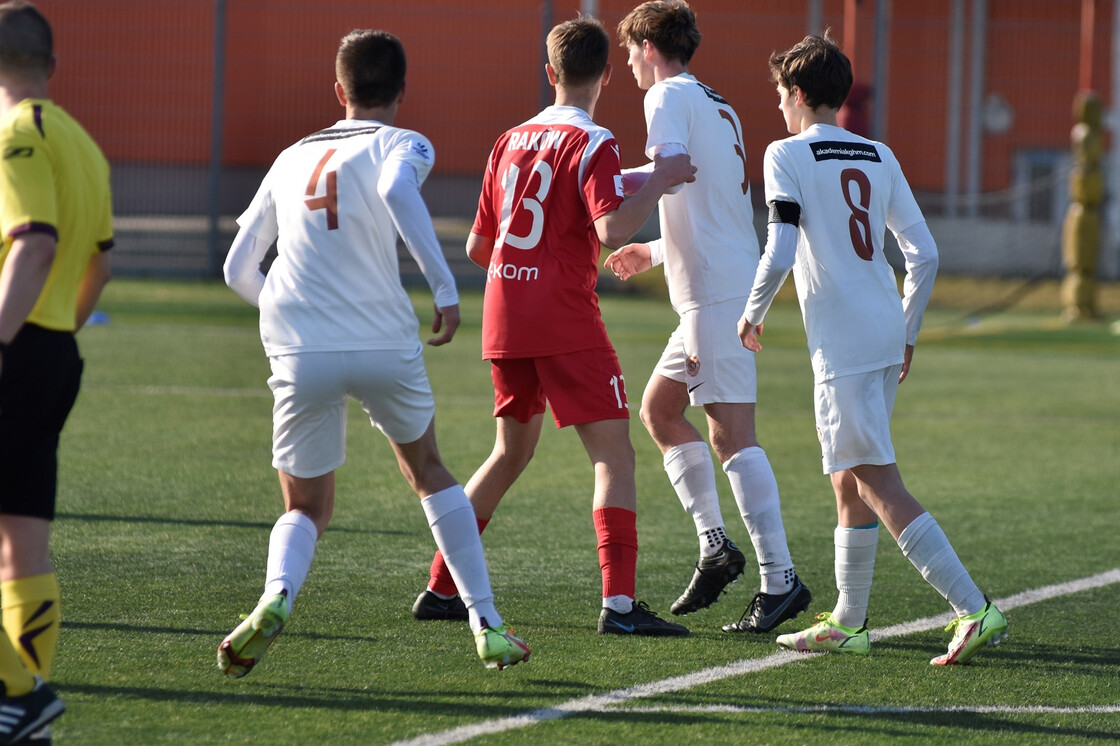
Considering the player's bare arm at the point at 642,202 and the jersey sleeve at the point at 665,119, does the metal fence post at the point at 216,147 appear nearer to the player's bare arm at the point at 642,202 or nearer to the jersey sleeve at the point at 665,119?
the jersey sleeve at the point at 665,119

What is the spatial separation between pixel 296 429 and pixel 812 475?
4908 millimetres

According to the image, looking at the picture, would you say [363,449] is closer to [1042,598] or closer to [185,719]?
[1042,598]

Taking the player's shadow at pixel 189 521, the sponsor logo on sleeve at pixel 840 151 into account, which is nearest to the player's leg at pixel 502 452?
the sponsor logo on sleeve at pixel 840 151

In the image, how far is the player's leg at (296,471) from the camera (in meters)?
4.14

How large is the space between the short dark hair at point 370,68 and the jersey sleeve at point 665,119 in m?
1.02

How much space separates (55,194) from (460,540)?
161cm

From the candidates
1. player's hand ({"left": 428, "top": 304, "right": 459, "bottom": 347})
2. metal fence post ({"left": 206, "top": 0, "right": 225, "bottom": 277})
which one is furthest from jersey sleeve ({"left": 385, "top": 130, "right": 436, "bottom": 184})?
metal fence post ({"left": 206, "top": 0, "right": 225, "bottom": 277})

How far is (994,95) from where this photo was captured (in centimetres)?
2627

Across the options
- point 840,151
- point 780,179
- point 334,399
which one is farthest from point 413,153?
point 840,151

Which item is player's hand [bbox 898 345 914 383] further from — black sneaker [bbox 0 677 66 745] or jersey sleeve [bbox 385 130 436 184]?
black sneaker [bbox 0 677 66 745]

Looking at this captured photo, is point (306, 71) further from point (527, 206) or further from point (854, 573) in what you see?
point (854, 573)

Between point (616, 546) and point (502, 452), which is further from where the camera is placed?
point (502, 452)

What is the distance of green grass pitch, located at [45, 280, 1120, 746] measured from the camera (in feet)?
13.2

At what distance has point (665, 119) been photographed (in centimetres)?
512
